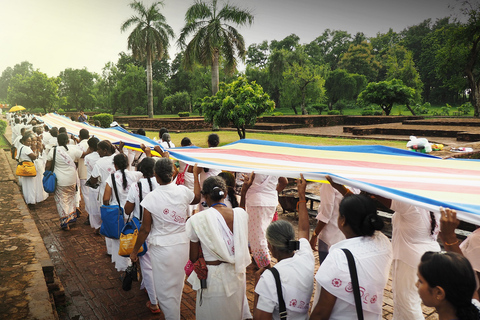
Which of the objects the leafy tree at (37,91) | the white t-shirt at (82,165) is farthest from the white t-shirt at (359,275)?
the leafy tree at (37,91)

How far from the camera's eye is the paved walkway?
3.62 m

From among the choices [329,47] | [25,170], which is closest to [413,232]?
[25,170]

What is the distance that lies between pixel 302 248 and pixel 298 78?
35.4 m

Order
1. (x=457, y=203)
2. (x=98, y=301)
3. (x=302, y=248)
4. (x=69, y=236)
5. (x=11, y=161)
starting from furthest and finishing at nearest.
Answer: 1. (x=11, y=161)
2. (x=69, y=236)
3. (x=98, y=301)
4. (x=302, y=248)
5. (x=457, y=203)

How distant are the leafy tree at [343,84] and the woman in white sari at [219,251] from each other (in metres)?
43.2

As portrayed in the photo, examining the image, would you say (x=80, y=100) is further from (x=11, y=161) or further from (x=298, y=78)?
(x=11, y=161)

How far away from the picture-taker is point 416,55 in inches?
2069

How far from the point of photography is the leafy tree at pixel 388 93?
89.6ft

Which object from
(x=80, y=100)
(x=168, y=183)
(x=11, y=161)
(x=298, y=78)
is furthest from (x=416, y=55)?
(x=168, y=183)

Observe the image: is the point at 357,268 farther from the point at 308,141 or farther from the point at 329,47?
the point at 329,47

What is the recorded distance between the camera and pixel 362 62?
47.5 meters

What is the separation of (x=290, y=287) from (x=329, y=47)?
6866 cm

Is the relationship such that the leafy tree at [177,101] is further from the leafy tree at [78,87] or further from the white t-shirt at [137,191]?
the white t-shirt at [137,191]

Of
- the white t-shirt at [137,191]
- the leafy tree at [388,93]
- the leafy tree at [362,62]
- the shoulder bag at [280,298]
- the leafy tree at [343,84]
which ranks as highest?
the leafy tree at [362,62]
